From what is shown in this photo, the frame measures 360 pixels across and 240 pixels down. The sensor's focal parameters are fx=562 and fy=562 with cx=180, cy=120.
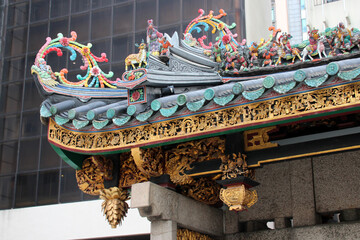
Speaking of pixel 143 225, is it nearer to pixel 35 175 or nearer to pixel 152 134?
pixel 35 175

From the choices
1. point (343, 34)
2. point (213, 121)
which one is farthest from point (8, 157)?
point (343, 34)

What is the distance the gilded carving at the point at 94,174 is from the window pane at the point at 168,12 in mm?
13443

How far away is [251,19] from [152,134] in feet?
47.7

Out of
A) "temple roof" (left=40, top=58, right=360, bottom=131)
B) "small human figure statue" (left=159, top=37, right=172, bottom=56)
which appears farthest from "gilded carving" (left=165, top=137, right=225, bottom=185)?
"small human figure statue" (left=159, top=37, right=172, bottom=56)

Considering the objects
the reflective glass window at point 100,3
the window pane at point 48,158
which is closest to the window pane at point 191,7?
the reflective glass window at point 100,3

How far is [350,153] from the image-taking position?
9.36 m

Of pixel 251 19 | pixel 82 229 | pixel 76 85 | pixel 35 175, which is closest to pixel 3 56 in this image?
pixel 35 175

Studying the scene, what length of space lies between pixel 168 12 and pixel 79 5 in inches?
171

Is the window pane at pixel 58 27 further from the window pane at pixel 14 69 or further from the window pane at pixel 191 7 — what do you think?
the window pane at pixel 191 7

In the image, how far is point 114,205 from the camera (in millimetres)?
9062

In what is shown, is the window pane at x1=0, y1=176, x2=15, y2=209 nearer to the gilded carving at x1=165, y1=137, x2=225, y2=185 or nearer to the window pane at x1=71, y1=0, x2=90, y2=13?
the window pane at x1=71, y1=0, x2=90, y2=13

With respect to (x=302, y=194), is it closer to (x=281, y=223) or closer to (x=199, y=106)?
(x=281, y=223)

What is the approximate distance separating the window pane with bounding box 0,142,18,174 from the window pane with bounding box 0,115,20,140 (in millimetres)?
330

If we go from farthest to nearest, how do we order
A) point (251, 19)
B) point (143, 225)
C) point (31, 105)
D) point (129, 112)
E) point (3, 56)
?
point (3, 56), point (31, 105), point (251, 19), point (143, 225), point (129, 112)
